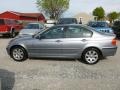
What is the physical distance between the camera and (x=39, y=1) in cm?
7331

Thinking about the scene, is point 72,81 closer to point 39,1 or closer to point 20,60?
point 20,60

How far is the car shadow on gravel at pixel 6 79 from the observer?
704 centimetres

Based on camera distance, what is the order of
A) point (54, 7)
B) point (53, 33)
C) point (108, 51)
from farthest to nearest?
1. point (54, 7)
2. point (53, 33)
3. point (108, 51)

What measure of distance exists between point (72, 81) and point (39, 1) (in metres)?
67.0

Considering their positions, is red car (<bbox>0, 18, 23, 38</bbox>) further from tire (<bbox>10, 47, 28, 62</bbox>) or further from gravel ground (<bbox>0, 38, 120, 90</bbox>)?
tire (<bbox>10, 47, 28, 62</bbox>)

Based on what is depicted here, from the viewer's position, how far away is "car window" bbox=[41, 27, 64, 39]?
35.7 ft

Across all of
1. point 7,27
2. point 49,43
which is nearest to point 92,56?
point 49,43

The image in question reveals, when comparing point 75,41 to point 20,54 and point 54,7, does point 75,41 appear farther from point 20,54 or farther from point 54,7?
point 54,7

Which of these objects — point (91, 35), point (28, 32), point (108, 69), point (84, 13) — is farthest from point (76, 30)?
point (84, 13)

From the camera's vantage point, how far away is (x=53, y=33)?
35.8 ft

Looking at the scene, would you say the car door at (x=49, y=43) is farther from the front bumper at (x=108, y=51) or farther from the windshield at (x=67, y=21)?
the windshield at (x=67, y=21)

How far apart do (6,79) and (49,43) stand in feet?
10.8

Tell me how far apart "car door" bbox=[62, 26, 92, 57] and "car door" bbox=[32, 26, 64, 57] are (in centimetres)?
24

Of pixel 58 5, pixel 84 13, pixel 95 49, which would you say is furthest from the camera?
pixel 84 13
